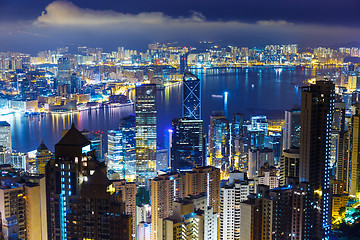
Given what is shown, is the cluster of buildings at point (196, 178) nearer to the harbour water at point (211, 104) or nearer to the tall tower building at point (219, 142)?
the tall tower building at point (219, 142)

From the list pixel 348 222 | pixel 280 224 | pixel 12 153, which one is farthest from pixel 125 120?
pixel 280 224

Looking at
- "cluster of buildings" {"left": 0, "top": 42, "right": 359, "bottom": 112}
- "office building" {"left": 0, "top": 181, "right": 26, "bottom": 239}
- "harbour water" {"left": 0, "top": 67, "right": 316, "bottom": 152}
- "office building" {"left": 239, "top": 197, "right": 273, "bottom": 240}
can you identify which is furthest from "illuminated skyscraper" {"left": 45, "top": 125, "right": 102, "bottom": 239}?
"cluster of buildings" {"left": 0, "top": 42, "right": 359, "bottom": 112}

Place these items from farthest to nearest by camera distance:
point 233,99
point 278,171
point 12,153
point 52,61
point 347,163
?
1. point 233,99
2. point 52,61
3. point 12,153
4. point 347,163
5. point 278,171

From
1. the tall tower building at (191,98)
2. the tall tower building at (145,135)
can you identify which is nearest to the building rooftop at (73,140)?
the tall tower building at (145,135)

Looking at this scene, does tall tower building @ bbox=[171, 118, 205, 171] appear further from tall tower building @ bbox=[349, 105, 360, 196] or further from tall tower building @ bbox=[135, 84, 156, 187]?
tall tower building @ bbox=[349, 105, 360, 196]

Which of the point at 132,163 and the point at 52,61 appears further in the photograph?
the point at 52,61

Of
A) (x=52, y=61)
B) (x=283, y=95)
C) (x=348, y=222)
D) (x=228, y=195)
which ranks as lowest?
(x=348, y=222)

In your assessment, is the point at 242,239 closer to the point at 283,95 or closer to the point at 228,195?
the point at 228,195
